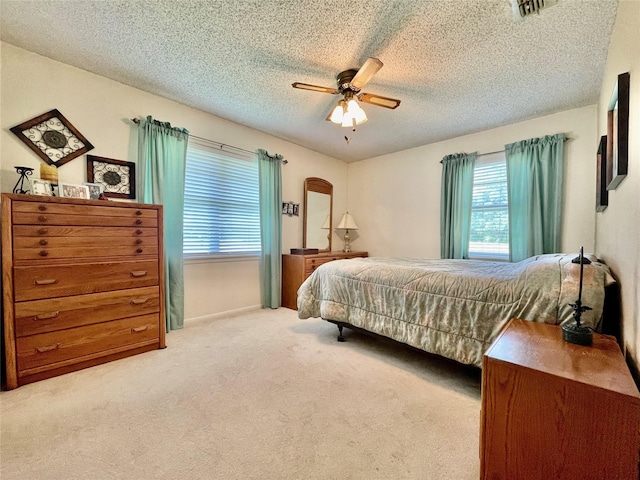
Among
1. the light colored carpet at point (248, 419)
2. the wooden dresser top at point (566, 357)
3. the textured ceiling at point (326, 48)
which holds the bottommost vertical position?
the light colored carpet at point (248, 419)

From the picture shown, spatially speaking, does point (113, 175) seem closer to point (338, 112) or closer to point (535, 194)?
point (338, 112)

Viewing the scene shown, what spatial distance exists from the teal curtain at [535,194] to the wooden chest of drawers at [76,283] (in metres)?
4.03

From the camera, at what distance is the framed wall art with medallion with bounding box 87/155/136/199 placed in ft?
8.39

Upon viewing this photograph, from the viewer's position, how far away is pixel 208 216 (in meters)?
3.46

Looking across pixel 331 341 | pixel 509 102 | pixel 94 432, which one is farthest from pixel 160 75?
pixel 509 102

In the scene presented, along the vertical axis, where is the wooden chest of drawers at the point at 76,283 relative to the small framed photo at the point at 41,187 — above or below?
below

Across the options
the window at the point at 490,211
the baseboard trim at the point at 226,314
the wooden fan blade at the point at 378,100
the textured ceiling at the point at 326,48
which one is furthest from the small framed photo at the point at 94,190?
the window at the point at 490,211

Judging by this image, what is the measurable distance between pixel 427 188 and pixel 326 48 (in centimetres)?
283

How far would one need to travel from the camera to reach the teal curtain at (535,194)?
3.13 metres

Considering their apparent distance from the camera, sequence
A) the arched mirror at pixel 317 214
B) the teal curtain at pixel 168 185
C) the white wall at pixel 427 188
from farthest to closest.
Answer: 1. the arched mirror at pixel 317 214
2. the white wall at pixel 427 188
3. the teal curtain at pixel 168 185

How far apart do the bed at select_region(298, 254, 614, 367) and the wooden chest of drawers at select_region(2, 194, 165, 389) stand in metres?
1.51

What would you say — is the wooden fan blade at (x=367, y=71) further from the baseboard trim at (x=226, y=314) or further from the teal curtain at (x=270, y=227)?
the baseboard trim at (x=226, y=314)

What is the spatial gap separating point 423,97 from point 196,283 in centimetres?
333

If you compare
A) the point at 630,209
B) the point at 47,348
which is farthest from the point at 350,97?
the point at 47,348
